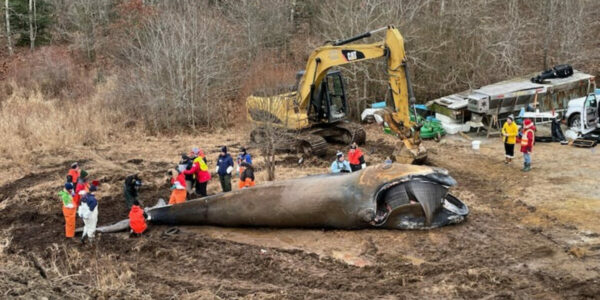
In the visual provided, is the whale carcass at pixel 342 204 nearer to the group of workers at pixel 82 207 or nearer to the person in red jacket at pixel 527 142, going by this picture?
the group of workers at pixel 82 207

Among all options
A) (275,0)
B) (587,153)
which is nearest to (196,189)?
(587,153)

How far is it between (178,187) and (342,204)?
395cm

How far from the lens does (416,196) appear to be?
433 inches

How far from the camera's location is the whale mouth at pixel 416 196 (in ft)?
36.1

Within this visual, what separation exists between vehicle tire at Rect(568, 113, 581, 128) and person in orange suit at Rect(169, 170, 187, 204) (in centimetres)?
1435

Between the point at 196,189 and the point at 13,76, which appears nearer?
the point at 196,189

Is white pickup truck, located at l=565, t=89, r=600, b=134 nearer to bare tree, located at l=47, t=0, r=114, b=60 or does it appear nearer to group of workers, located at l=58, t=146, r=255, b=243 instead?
group of workers, located at l=58, t=146, r=255, b=243

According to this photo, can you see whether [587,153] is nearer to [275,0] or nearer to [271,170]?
[271,170]

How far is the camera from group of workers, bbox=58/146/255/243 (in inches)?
450

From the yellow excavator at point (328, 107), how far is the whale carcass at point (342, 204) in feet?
12.2

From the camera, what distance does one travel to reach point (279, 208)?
11.8 m

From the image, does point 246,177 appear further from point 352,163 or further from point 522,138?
point 522,138

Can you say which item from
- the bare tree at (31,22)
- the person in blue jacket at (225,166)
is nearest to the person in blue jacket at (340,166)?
the person in blue jacket at (225,166)

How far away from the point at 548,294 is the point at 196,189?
8.54 metres
